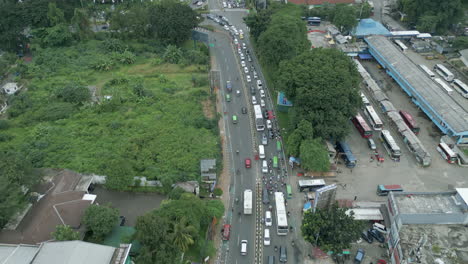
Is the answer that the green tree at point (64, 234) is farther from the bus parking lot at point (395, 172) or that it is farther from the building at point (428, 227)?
the building at point (428, 227)

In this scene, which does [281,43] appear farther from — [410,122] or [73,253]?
[73,253]

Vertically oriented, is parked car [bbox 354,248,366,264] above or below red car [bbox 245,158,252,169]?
below

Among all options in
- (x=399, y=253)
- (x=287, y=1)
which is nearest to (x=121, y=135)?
(x=399, y=253)

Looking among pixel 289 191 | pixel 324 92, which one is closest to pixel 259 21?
pixel 324 92

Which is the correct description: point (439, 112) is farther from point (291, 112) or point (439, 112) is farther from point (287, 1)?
point (287, 1)

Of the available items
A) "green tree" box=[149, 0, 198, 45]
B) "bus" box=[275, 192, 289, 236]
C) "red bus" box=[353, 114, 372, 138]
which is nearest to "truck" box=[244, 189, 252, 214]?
"bus" box=[275, 192, 289, 236]

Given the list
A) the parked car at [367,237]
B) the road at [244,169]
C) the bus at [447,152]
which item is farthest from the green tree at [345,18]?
the parked car at [367,237]

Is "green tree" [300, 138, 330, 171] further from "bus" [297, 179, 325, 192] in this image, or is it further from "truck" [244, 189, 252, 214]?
"truck" [244, 189, 252, 214]
